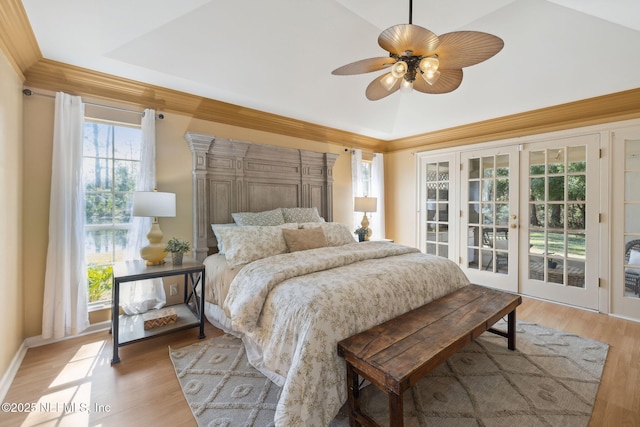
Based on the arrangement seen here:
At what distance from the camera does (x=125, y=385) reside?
1.90m

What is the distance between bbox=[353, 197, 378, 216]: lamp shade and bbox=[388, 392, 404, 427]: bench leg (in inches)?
126

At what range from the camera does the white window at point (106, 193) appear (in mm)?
2650

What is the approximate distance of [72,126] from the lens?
2436 mm

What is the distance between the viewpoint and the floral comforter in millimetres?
1477

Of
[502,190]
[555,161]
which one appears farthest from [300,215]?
[555,161]

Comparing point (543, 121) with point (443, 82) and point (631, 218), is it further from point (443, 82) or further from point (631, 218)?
point (443, 82)

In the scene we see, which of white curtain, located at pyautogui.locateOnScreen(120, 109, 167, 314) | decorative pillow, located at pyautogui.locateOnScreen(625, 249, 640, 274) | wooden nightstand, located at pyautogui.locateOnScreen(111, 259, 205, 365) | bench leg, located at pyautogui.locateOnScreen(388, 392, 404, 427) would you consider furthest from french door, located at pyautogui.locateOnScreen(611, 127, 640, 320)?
white curtain, located at pyautogui.locateOnScreen(120, 109, 167, 314)

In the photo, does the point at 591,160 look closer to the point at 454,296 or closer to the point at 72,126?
the point at 454,296

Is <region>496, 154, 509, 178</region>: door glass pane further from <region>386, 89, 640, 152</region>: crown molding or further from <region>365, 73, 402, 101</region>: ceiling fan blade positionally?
<region>365, 73, 402, 101</region>: ceiling fan blade

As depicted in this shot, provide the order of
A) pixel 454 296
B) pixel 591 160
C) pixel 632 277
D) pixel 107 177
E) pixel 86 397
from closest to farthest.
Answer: pixel 86 397, pixel 454 296, pixel 107 177, pixel 632 277, pixel 591 160

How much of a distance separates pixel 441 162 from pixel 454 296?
281 centimetres

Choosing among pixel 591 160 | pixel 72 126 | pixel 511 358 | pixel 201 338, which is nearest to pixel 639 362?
pixel 511 358

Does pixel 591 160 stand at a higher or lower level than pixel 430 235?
higher

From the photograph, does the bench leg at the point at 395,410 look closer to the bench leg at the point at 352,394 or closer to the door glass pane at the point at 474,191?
the bench leg at the point at 352,394
